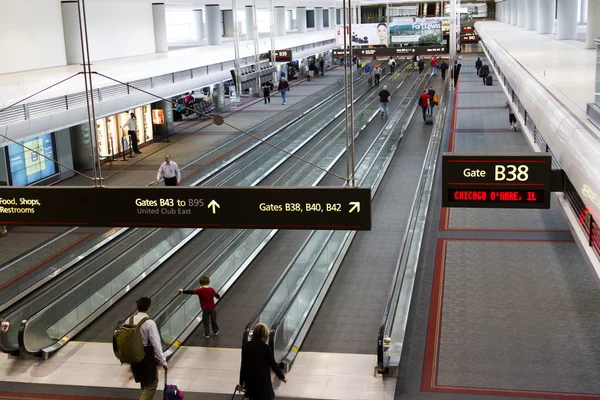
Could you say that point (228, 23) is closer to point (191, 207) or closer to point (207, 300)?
point (207, 300)

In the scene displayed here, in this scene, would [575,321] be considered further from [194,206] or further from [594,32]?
[594,32]

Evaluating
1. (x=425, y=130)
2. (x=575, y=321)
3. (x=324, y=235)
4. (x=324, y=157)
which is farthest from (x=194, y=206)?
(x=425, y=130)

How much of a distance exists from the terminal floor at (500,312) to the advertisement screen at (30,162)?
1096cm

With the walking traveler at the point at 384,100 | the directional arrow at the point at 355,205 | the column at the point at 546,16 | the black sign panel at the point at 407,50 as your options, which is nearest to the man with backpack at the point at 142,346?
the directional arrow at the point at 355,205

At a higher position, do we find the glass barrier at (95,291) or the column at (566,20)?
the column at (566,20)

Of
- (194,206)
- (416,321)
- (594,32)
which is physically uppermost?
(594,32)

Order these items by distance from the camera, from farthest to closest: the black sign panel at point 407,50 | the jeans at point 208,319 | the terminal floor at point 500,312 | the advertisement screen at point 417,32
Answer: the advertisement screen at point 417,32, the black sign panel at point 407,50, the jeans at point 208,319, the terminal floor at point 500,312

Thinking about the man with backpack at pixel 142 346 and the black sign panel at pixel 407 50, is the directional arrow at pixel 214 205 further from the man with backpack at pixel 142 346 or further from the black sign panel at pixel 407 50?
the black sign panel at pixel 407 50

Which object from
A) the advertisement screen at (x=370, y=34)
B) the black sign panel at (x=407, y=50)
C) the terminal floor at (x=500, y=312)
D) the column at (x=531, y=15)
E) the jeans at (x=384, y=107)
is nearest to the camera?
the terminal floor at (x=500, y=312)

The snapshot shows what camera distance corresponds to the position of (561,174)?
28.3 ft

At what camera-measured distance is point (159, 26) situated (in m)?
27.8

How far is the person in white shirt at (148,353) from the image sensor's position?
8.49 m

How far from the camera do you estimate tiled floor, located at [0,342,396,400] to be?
9.77 m

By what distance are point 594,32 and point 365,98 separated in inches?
683
